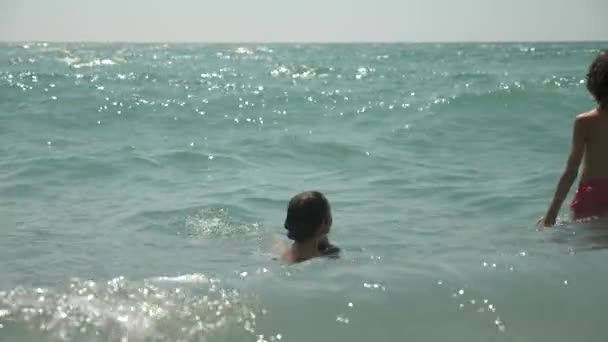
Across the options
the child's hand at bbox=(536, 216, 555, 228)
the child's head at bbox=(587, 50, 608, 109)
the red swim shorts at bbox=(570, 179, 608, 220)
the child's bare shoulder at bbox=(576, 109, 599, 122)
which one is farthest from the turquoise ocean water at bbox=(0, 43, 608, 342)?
the child's head at bbox=(587, 50, 608, 109)

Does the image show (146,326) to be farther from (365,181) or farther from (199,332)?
(365,181)

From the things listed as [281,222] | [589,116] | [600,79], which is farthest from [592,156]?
[281,222]

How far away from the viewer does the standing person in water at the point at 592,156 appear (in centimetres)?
433

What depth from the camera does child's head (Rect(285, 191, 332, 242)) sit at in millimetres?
4105

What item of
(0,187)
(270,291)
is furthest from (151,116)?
(270,291)

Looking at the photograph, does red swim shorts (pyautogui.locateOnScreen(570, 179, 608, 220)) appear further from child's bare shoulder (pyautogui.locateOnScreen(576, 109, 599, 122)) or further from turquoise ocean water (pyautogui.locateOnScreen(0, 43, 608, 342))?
child's bare shoulder (pyautogui.locateOnScreen(576, 109, 599, 122))

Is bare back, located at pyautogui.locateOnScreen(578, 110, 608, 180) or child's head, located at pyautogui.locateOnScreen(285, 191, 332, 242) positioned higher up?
bare back, located at pyautogui.locateOnScreen(578, 110, 608, 180)

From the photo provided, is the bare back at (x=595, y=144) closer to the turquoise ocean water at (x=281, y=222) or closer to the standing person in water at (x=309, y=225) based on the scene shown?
the turquoise ocean water at (x=281, y=222)

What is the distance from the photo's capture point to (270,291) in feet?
11.4

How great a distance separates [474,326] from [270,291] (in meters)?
0.96

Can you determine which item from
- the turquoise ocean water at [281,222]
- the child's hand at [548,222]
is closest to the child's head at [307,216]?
the turquoise ocean water at [281,222]

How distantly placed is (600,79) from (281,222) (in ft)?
10.0

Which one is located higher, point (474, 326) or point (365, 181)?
point (474, 326)

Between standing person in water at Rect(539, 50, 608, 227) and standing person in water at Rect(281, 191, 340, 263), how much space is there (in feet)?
4.85
